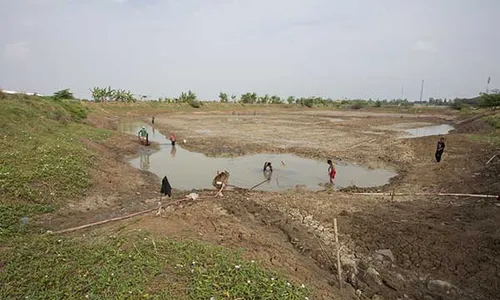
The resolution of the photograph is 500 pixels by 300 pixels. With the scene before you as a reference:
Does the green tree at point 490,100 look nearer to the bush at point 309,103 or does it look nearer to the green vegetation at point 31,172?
the bush at point 309,103

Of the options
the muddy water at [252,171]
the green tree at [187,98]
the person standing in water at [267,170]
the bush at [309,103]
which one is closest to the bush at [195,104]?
the green tree at [187,98]

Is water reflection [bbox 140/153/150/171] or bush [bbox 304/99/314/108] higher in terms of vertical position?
bush [bbox 304/99/314/108]

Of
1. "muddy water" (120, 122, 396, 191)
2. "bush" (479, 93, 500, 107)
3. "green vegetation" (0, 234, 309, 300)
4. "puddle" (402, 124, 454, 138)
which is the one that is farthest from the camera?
"bush" (479, 93, 500, 107)

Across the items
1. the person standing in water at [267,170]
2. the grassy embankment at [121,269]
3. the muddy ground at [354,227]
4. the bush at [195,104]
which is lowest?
the person standing in water at [267,170]

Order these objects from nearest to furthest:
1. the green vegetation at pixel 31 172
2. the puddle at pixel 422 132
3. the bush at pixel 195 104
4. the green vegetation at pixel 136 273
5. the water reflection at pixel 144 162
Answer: the green vegetation at pixel 136 273, the green vegetation at pixel 31 172, the water reflection at pixel 144 162, the puddle at pixel 422 132, the bush at pixel 195 104

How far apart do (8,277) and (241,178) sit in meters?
11.2

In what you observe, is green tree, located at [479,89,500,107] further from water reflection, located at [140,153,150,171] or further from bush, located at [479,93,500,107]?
water reflection, located at [140,153,150,171]

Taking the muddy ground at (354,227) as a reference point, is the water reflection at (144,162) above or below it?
below

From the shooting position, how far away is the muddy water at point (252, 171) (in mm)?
15055

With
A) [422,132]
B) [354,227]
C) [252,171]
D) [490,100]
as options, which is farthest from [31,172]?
[490,100]

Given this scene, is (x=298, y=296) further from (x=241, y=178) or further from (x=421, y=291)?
(x=241, y=178)

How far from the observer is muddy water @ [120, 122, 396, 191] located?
593 inches

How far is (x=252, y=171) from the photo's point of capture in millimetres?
17344

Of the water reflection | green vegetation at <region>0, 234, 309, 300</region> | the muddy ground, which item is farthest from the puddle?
green vegetation at <region>0, 234, 309, 300</region>
